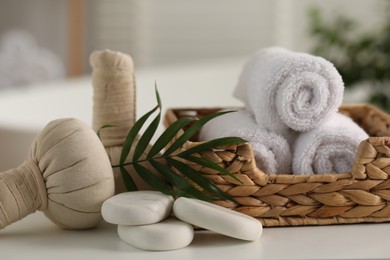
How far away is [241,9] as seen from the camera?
3809mm

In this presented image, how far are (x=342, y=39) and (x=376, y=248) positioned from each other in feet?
7.37

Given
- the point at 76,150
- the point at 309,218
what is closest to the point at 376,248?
the point at 309,218

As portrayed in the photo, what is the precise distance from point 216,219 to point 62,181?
0.54 feet

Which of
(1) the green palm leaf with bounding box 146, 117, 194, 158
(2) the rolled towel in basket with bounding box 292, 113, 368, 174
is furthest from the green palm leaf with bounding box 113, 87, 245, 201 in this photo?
(2) the rolled towel in basket with bounding box 292, 113, 368, 174

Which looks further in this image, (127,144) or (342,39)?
(342,39)

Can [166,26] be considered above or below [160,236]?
below

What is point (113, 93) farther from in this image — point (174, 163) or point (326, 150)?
point (326, 150)

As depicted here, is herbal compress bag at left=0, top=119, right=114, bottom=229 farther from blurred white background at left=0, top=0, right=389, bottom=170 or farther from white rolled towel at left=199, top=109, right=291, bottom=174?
blurred white background at left=0, top=0, right=389, bottom=170

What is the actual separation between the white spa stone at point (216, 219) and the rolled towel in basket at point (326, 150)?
0.13 m

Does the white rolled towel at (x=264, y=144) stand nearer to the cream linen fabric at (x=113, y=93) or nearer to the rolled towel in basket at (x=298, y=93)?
the rolled towel in basket at (x=298, y=93)

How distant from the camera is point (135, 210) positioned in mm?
658

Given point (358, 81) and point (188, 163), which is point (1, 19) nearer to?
point (358, 81)

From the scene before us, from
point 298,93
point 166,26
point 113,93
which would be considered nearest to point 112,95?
point 113,93

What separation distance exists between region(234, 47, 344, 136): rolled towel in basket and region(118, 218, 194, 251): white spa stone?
19 centimetres
